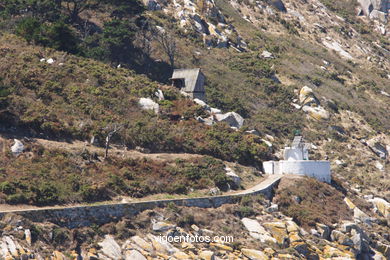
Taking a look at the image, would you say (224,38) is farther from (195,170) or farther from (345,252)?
(345,252)

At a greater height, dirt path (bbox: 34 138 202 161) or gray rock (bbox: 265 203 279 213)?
dirt path (bbox: 34 138 202 161)

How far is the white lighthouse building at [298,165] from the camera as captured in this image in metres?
54.2

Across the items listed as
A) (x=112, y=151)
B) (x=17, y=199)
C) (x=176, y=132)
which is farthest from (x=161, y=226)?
(x=176, y=132)

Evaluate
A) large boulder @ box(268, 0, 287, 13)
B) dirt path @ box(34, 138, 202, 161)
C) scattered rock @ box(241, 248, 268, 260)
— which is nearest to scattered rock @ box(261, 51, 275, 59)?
large boulder @ box(268, 0, 287, 13)

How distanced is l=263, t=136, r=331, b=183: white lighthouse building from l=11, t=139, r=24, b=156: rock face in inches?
977

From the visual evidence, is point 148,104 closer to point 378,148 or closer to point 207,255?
point 207,255

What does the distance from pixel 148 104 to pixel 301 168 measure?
16.6 meters

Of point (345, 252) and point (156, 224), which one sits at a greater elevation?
point (156, 224)

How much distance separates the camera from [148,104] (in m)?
57.0

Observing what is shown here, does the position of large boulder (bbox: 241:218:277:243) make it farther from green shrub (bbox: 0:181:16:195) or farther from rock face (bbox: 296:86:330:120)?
rock face (bbox: 296:86:330:120)

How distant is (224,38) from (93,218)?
65.3m

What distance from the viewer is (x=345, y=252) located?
43.5m

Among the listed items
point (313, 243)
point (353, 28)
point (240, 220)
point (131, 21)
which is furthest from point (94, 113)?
point (353, 28)

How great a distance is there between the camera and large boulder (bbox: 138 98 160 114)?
56606 millimetres
